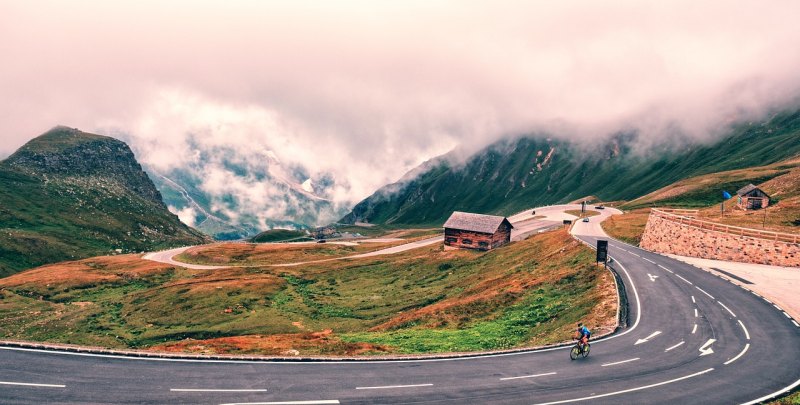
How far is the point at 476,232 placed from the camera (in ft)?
390

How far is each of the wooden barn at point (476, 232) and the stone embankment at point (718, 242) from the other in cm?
4050

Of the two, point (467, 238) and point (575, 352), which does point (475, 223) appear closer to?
point (467, 238)

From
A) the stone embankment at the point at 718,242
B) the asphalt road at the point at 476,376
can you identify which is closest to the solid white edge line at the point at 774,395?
the asphalt road at the point at 476,376

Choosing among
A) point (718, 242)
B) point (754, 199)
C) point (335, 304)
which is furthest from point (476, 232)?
point (754, 199)

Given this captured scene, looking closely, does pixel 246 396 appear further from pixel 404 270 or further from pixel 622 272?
pixel 404 270

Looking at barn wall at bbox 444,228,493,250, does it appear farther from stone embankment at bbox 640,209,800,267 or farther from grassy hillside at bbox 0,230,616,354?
stone embankment at bbox 640,209,800,267

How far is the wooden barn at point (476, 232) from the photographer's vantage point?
117812 mm

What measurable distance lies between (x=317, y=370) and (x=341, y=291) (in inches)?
2655

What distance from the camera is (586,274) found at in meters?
56.0

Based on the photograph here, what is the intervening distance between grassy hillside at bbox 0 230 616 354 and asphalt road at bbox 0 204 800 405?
6235mm

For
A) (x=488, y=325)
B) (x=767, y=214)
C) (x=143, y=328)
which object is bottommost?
(x=143, y=328)

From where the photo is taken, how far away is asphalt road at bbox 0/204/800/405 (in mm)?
24906

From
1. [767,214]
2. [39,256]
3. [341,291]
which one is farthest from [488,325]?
[39,256]

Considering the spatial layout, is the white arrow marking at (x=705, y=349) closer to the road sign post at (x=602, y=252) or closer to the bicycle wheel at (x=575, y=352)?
the bicycle wheel at (x=575, y=352)
